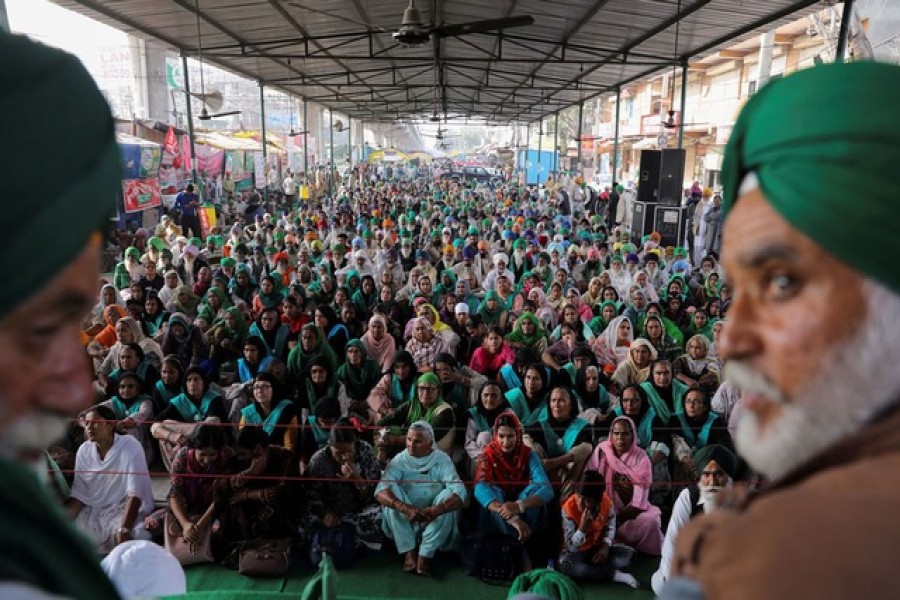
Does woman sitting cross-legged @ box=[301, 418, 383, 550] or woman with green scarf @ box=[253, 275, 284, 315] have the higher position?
woman with green scarf @ box=[253, 275, 284, 315]

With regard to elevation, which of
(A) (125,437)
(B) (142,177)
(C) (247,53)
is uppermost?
(C) (247,53)

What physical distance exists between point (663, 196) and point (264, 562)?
1238 centimetres

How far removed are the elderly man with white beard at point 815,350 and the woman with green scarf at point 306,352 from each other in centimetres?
535

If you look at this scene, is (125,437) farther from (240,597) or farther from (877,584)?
(877,584)

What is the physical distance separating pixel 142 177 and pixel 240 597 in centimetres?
1492

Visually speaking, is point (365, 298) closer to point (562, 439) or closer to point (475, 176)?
point (562, 439)

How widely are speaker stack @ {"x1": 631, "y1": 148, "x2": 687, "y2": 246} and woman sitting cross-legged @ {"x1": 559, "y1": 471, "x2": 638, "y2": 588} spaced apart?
11279 millimetres

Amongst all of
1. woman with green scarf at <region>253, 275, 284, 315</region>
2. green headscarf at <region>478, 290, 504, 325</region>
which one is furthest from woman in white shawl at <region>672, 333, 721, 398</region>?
woman with green scarf at <region>253, 275, 284, 315</region>

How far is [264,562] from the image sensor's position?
12.6 feet

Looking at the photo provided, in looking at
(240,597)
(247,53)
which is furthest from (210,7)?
(240,597)

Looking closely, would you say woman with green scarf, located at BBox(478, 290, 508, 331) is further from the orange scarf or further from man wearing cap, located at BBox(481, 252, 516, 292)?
the orange scarf

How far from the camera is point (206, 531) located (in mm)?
3941

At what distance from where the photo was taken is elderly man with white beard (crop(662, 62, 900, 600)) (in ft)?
1.76

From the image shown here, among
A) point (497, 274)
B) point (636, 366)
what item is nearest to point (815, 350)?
point (636, 366)
